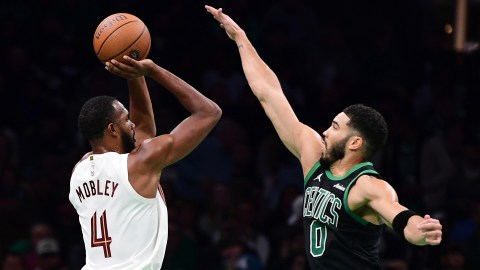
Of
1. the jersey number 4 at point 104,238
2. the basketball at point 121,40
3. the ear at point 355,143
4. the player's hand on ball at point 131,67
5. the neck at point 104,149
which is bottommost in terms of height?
the jersey number 4 at point 104,238

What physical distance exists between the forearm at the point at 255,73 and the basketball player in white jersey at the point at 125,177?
1.81ft

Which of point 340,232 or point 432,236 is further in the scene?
point 340,232

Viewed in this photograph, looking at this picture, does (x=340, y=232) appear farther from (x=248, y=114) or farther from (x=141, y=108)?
(x=248, y=114)

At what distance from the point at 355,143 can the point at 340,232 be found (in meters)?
0.56

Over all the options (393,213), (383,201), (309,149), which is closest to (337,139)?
(309,149)

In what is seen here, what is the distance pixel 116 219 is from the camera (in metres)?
6.29

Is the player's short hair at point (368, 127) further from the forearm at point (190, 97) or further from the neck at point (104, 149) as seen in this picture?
the neck at point (104, 149)

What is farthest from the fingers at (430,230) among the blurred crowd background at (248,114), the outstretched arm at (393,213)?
the blurred crowd background at (248,114)

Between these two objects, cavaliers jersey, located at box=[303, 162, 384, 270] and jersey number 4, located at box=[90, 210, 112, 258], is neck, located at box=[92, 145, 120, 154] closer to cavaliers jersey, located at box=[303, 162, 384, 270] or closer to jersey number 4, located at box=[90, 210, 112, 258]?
jersey number 4, located at box=[90, 210, 112, 258]

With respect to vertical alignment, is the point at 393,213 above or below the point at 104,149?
below

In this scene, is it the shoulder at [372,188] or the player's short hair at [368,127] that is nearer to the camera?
the shoulder at [372,188]

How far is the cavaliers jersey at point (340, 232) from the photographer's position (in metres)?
6.14

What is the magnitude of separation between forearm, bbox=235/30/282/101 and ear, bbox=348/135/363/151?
0.86 metres

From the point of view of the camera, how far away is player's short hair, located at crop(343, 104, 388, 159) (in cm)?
627
